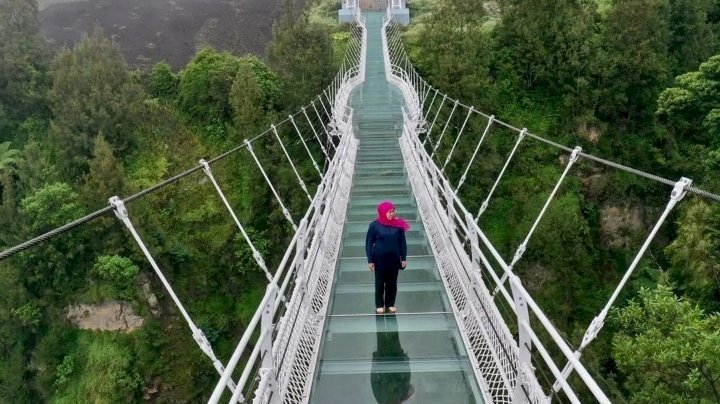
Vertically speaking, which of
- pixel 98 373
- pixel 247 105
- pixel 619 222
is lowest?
pixel 98 373

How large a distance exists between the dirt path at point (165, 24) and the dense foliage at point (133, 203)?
3.72 meters

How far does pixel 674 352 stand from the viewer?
557 cm

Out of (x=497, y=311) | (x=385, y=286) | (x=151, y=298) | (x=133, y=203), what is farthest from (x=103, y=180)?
(x=497, y=311)

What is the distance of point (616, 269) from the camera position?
42.5 ft

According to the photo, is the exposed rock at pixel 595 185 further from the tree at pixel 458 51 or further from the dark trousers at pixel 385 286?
the dark trousers at pixel 385 286

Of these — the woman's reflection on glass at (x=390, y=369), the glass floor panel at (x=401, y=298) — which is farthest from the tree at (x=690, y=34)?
the woman's reflection on glass at (x=390, y=369)

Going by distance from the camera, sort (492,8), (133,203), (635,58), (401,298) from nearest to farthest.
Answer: (401,298) → (133,203) → (635,58) → (492,8)

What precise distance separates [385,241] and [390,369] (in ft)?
2.74

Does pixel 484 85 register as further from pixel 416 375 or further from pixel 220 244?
pixel 416 375

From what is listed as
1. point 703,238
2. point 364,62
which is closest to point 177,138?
point 364,62

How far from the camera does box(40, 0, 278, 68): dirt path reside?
1959 centimetres

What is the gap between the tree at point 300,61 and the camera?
13836 millimetres

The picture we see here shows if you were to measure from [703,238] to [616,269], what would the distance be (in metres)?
5.22

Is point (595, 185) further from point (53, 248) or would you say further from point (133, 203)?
point (53, 248)
